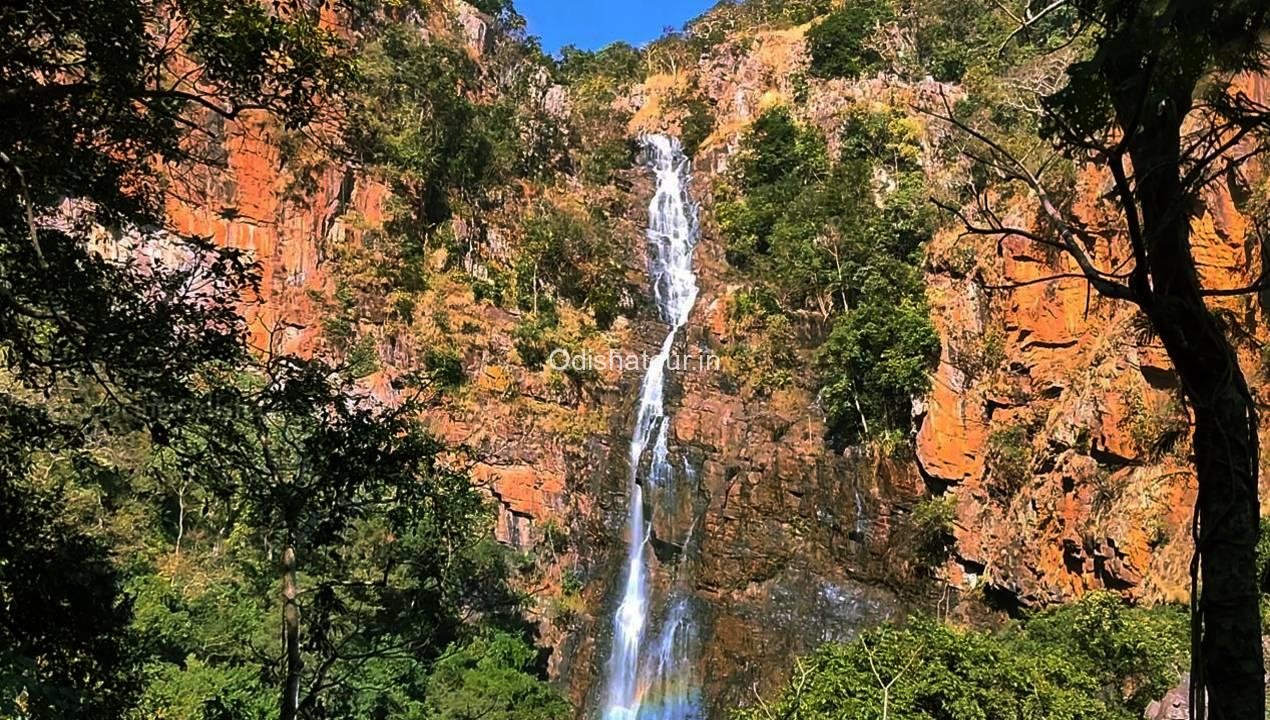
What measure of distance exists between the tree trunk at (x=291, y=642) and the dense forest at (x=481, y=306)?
34 millimetres

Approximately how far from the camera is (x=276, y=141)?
79.4 feet

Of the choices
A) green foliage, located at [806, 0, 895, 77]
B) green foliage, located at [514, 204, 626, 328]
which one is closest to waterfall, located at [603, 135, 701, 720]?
green foliage, located at [514, 204, 626, 328]

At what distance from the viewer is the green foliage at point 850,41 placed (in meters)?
34.5

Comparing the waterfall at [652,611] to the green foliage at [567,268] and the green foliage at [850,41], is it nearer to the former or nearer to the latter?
the green foliage at [567,268]

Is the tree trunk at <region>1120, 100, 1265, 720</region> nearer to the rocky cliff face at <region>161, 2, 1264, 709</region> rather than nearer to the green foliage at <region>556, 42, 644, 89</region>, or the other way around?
the rocky cliff face at <region>161, 2, 1264, 709</region>

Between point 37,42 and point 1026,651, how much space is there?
45.3 feet

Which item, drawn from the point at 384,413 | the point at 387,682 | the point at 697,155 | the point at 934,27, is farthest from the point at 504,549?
the point at 934,27

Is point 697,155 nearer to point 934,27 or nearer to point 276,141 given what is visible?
point 934,27

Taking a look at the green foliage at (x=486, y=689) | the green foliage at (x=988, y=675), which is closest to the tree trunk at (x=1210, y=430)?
the green foliage at (x=988, y=675)

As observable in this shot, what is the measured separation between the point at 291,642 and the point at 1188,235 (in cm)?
563

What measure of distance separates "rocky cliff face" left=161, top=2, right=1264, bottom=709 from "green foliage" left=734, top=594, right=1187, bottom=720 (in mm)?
2612

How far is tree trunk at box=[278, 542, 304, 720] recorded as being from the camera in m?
5.00

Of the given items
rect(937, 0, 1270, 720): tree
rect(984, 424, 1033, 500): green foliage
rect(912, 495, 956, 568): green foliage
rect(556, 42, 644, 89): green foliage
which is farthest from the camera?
rect(556, 42, 644, 89): green foliage

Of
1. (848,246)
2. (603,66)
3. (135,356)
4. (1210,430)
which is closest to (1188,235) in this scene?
(1210,430)
